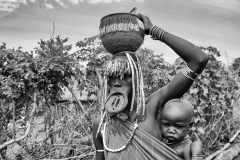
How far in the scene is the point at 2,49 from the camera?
4.75 m

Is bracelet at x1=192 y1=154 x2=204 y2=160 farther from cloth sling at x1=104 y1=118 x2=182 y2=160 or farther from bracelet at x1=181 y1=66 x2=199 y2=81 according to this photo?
bracelet at x1=181 y1=66 x2=199 y2=81

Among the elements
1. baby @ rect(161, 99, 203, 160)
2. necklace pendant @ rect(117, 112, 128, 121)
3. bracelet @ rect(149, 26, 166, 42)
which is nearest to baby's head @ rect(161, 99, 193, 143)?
baby @ rect(161, 99, 203, 160)

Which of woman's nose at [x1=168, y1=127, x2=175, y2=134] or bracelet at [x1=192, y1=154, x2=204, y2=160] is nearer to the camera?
bracelet at [x1=192, y1=154, x2=204, y2=160]

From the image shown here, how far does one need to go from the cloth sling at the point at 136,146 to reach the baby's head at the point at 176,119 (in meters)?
0.09

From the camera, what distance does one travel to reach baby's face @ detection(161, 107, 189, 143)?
59.8 inches

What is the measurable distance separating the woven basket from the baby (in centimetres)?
49

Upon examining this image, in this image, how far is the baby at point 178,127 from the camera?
4.98ft

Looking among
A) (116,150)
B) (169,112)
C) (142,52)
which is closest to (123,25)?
(169,112)

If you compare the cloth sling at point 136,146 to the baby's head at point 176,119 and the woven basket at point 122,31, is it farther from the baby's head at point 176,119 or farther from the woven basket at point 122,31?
the woven basket at point 122,31

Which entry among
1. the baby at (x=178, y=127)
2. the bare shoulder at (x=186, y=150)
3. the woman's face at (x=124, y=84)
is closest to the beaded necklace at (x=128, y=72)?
the woman's face at (x=124, y=84)

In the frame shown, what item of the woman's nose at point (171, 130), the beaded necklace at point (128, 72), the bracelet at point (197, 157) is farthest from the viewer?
the beaded necklace at point (128, 72)

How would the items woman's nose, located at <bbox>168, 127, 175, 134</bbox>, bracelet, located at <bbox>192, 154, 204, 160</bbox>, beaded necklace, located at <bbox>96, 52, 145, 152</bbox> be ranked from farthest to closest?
1. beaded necklace, located at <bbox>96, 52, 145, 152</bbox>
2. woman's nose, located at <bbox>168, 127, 175, 134</bbox>
3. bracelet, located at <bbox>192, 154, 204, 160</bbox>

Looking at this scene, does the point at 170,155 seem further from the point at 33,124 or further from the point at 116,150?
the point at 33,124

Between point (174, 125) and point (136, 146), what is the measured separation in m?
0.29
